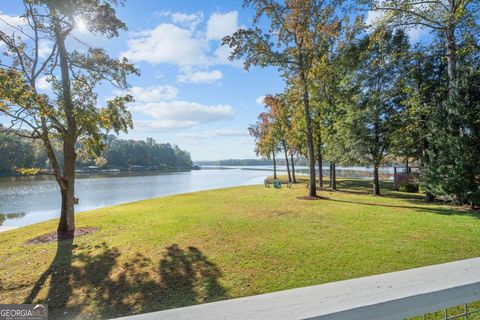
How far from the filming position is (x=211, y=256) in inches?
232

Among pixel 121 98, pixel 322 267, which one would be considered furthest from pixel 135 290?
pixel 121 98

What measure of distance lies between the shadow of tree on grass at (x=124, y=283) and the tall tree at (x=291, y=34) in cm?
1050

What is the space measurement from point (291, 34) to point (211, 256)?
41.1 feet

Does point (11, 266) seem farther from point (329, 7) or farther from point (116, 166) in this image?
point (116, 166)

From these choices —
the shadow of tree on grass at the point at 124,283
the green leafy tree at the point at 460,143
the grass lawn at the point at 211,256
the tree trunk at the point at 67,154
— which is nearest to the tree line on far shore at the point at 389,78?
the green leafy tree at the point at 460,143

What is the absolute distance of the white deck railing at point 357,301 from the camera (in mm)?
1134

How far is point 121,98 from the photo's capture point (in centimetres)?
890

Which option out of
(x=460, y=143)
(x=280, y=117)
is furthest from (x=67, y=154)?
(x=280, y=117)

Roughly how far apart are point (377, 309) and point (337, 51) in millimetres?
15398

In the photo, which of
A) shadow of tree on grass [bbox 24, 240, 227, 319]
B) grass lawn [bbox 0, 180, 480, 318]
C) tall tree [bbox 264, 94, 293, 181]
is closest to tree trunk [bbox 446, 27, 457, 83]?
grass lawn [bbox 0, 180, 480, 318]

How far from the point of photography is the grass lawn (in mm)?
4402

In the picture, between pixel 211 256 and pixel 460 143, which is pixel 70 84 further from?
pixel 460 143

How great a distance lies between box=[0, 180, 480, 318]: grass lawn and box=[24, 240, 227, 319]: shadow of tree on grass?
2 cm

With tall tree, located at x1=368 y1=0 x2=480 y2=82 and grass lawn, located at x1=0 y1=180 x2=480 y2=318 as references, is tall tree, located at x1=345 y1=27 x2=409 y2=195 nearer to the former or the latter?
tall tree, located at x1=368 y1=0 x2=480 y2=82
